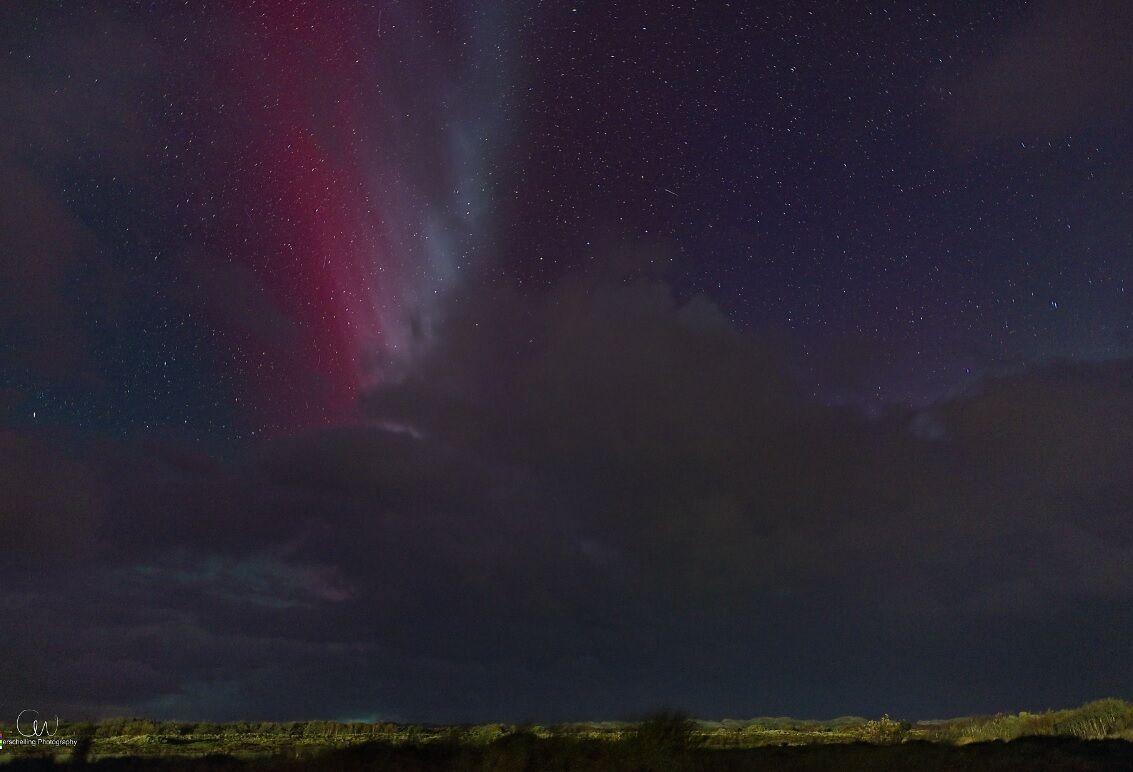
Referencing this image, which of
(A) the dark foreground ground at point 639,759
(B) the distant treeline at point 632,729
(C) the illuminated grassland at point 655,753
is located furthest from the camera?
(B) the distant treeline at point 632,729

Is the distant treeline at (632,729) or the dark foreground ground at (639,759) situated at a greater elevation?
the distant treeline at (632,729)

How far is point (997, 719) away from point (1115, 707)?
15323mm

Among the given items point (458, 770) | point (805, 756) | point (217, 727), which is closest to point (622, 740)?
point (458, 770)

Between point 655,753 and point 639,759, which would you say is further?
point 655,753

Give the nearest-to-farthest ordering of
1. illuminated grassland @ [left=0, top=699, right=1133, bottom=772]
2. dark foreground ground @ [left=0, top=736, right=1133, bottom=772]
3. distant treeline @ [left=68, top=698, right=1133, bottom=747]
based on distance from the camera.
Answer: dark foreground ground @ [left=0, top=736, right=1133, bottom=772] < illuminated grassland @ [left=0, top=699, right=1133, bottom=772] < distant treeline @ [left=68, top=698, right=1133, bottom=747]

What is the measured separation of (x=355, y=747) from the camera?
3400 centimetres

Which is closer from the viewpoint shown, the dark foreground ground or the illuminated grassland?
the dark foreground ground

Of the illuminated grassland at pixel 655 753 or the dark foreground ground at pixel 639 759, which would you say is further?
the illuminated grassland at pixel 655 753

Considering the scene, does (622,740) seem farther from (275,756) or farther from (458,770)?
(275,756)

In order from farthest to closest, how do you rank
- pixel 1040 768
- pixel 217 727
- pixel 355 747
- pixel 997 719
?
pixel 217 727
pixel 997 719
pixel 355 747
pixel 1040 768

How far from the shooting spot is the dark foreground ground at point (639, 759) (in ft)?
96.2

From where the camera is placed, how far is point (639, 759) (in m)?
29.7

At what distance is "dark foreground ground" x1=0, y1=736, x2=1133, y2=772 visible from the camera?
29.3 meters

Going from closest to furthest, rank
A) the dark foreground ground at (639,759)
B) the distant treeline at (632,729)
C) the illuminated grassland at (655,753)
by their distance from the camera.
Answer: the dark foreground ground at (639,759)
the illuminated grassland at (655,753)
the distant treeline at (632,729)
